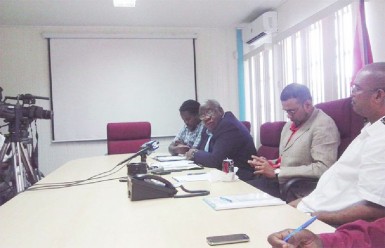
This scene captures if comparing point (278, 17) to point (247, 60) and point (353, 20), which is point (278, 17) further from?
point (353, 20)

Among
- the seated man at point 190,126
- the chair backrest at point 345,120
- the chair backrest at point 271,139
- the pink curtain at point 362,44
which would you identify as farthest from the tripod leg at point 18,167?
the pink curtain at point 362,44

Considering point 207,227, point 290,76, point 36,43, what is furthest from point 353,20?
point 36,43

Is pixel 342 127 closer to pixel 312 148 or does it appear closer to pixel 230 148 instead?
pixel 312 148

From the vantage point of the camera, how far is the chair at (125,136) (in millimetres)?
4059

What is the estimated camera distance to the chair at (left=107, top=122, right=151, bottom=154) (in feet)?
13.3

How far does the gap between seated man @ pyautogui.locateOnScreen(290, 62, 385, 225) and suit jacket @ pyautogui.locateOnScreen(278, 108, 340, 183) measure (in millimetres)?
406

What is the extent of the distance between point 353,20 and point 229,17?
2249 millimetres

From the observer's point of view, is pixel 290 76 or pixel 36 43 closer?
pixel 290 76

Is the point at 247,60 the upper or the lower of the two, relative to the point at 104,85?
upper

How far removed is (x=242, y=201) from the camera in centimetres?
127

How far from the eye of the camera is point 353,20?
114 inches

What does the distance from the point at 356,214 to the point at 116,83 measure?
436cm

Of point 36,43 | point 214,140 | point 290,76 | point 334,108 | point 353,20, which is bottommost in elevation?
point 214,140

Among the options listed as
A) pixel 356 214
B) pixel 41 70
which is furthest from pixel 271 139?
pixel 41 70
